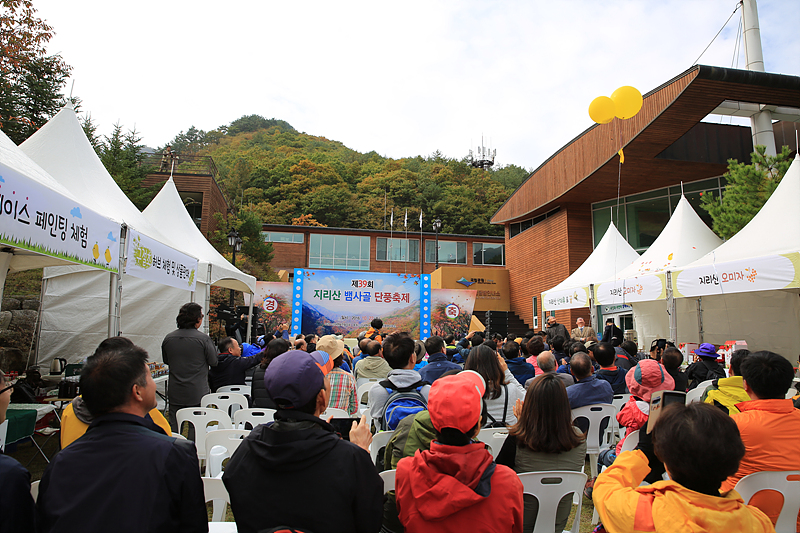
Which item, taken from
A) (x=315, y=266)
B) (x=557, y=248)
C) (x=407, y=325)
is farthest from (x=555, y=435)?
(x=315, y=266)

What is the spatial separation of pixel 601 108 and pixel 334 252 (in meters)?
20.8

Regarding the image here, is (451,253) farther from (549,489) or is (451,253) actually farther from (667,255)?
(549,489)

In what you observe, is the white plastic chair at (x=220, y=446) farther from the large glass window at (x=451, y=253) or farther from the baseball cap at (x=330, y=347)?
the large glass window at (x=451, y=253)

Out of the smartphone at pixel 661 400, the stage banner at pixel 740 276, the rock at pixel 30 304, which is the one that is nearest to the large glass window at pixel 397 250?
the rock at pixel 30 304

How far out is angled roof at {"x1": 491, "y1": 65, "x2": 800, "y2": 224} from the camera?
437 inches

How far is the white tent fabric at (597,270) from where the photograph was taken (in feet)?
38.8

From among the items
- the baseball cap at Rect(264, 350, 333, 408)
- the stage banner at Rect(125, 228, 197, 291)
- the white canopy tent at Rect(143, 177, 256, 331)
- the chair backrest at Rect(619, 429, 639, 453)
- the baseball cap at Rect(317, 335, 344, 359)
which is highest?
the white canopy tent at Rect(143, 177, 256, 331)

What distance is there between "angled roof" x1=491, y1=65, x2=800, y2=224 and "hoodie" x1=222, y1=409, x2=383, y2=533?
12.8m

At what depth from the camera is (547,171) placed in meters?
20.0

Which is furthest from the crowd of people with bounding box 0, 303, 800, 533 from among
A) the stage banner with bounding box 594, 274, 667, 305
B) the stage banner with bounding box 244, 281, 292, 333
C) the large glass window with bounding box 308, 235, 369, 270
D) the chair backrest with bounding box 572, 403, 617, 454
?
the large glass window with bounding box 308, 235, 369, 270

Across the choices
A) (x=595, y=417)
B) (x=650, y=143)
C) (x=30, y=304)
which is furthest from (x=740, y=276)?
(x=30, y=304)

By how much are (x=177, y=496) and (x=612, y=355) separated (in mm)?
4541

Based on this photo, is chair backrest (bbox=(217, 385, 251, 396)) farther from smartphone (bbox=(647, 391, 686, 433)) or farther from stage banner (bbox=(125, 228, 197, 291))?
smartphone (bbox=(647, 391, 686, 433))

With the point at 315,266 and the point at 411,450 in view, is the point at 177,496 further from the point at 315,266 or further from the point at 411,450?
the point at 315,266
